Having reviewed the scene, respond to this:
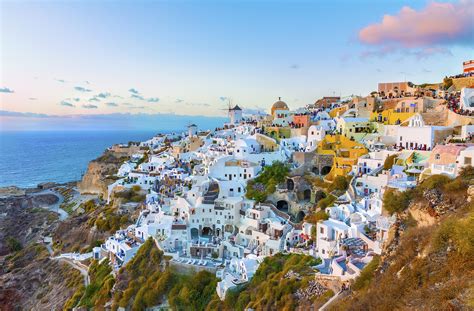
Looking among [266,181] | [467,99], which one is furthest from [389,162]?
[467,99]

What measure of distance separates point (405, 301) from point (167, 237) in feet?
72.4

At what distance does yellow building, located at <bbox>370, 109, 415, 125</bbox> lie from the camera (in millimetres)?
38222

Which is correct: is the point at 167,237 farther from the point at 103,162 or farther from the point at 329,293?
the point at 103,162

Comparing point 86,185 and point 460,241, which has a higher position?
point 460,241

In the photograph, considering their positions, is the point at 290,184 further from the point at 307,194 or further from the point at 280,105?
the point at 280,105

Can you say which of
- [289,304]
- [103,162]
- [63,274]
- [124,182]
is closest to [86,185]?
[103,162]

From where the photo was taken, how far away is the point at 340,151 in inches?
1442

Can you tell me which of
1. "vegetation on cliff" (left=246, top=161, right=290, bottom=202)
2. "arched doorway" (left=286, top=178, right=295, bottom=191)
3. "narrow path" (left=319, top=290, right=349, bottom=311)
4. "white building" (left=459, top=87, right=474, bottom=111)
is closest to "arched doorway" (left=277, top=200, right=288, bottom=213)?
"vegetation on cliff" (left=246, top=161, right=290, bottom=202)

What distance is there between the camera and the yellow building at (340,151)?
1340 inches

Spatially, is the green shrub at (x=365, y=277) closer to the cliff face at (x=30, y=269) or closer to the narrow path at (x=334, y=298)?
the narrow path at (x=334, y=298)

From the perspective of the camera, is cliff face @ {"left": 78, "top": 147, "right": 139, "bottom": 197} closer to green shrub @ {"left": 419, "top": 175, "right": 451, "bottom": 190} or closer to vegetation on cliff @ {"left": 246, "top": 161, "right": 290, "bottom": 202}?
vegetation on cliff @ {"left": 246, "top": 161, "right": 290, "bottom": 202}

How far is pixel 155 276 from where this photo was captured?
28.0 metres

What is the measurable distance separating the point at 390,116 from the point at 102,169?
49440mm

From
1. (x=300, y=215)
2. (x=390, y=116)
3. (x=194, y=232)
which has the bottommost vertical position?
(x=194, y=232)
